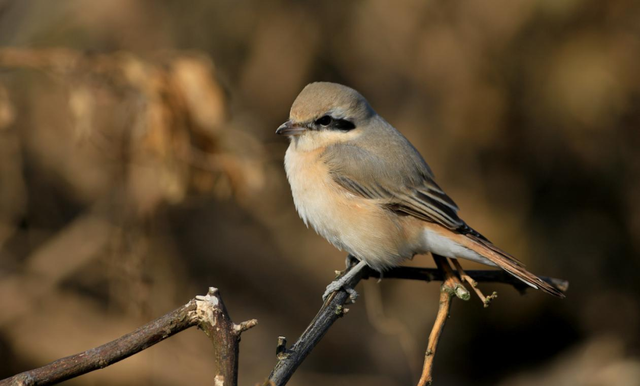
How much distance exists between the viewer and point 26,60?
3.75 meters

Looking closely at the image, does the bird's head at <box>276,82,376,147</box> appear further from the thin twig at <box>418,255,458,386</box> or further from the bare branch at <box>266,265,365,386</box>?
the bare branch at <box>266,265,365,386</box>

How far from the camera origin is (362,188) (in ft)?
11.4

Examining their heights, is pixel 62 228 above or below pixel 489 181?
above

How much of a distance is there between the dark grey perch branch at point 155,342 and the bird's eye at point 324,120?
6.00 feet

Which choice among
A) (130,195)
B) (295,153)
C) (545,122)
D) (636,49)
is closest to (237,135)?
(295,153)

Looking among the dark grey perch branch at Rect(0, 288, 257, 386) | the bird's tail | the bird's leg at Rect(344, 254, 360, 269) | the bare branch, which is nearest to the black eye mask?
the bird's leg at Rect(344, 254, 360, 269)

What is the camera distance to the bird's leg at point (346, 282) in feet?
9.73

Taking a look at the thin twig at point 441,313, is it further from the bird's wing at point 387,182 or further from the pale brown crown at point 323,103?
the pale brown crown at point 323,103

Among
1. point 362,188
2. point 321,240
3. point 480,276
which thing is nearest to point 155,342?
point 480,276

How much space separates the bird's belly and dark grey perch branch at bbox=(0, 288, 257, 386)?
5.17 feet

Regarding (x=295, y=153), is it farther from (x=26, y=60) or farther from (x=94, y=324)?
(x=94, y=324)

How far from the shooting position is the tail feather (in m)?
2.85

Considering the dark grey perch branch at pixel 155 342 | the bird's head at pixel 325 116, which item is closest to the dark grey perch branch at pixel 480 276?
the bird's head at pixel 325 116

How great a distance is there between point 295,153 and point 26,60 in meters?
1.63
